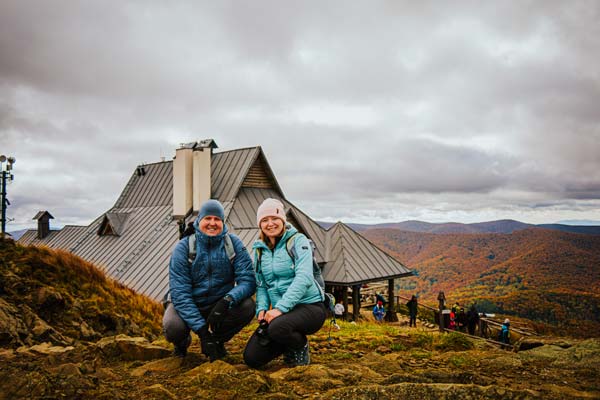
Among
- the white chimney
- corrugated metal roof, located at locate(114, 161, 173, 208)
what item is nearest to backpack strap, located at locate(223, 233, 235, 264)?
the white chimney

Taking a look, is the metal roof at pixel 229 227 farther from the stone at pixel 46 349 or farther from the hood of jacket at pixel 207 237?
the hood of jacket at pixel 207 237

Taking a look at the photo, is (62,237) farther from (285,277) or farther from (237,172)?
(285,277)

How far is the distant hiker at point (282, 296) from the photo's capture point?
408 centimetres

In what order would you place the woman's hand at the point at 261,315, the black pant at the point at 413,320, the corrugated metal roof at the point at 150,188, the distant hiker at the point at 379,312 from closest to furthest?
1. the woman's hand at the point at 261,315
2. the black pant at the point at 413,320
3. the distant hiker at the point at 379,312
4. the corrugated metal roof at the point at 150,188

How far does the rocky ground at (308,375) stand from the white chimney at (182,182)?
40.8 ft

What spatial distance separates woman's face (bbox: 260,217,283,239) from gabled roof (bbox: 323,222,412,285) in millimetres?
11114

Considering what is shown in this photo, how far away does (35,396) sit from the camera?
2.89 metres

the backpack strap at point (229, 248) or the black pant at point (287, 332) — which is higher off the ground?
the backpack strap at point (229, 248)

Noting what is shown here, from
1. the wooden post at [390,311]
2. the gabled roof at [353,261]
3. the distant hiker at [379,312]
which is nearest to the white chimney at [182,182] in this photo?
the gabled roof at [353,261]

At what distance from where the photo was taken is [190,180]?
17844mm

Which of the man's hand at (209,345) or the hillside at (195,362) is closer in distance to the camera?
the hillside at (195,362)

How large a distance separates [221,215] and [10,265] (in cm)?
457

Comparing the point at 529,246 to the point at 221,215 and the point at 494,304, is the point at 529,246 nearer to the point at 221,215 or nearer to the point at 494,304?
the point at 494,304

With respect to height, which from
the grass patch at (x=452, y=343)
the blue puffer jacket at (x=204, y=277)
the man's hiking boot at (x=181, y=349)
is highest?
the blue puffer jacket at (x=204, y=277)
